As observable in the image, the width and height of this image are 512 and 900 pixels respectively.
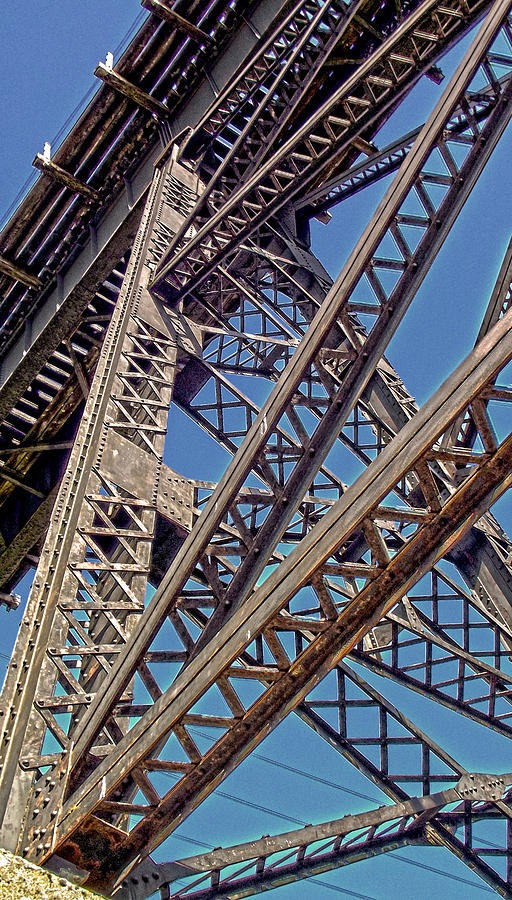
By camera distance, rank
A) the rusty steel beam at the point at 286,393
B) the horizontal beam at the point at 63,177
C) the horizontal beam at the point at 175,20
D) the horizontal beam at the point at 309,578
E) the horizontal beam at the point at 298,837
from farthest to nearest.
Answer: the horizontal beam at the point at 63,177, the horizontal beam at the point at 175,20, the rusty steel beam at the point at 286,393, the horizontal beam at the point at 298,837, the horizontal beam at the point at 309,578

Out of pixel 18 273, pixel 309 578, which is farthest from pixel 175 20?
pixel 309 578

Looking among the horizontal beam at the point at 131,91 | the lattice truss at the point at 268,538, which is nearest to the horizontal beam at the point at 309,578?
the lattice truss at the point at 268,538

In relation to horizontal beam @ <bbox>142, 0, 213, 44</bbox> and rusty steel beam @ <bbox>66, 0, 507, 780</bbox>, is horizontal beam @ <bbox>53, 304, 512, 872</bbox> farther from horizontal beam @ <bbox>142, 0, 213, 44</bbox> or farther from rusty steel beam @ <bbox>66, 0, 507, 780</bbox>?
horizontal beam @ <bbox>142, 0, 213, 44</bbox>

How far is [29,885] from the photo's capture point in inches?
129

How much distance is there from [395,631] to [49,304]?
873 centimetres

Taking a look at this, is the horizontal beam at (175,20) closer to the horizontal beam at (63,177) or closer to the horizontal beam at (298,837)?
the horizontal beam at (63,177)

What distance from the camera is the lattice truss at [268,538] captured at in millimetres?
5023

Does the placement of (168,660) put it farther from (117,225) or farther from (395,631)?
(117,225)

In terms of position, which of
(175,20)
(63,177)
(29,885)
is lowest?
(29,885)

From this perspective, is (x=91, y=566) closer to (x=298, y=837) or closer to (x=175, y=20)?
(x=298, y=837)

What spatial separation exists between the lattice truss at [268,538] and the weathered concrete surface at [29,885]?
66.8 inches

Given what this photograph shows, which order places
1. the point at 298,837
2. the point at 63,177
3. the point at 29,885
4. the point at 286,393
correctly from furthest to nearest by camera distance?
the point at 63,177, the point at 286,393, the point at 298,837, the point at 29,885

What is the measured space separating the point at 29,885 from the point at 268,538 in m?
3.57

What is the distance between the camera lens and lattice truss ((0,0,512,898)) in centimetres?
502
